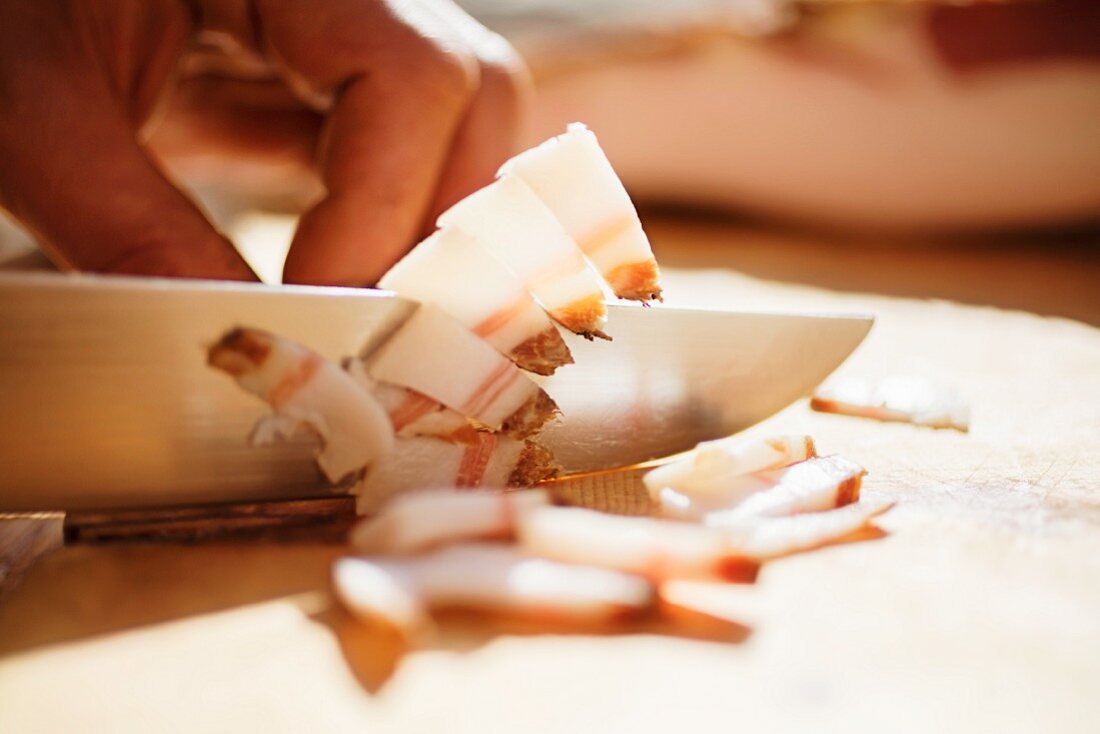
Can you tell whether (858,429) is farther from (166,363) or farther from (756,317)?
(166,363)

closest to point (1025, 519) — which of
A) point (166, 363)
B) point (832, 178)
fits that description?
point (166, 363)

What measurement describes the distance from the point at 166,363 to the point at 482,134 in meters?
0.67

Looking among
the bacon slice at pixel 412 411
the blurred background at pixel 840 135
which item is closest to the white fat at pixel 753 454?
the bacon slice at pixel 412 411

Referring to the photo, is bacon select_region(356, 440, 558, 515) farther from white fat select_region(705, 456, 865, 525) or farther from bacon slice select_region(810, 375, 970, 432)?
bacon slice select_region(810, 375, 970, 432)

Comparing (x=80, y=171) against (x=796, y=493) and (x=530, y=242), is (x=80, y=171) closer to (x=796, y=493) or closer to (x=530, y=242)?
(x=530, y=242)

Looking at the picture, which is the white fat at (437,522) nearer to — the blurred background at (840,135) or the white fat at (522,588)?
the white fat at (522,588)

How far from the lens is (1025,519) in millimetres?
744

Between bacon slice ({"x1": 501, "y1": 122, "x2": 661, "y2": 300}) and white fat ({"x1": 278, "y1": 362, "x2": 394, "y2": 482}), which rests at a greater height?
bacon slice ({"x1": 501, "y1": 122, "x2": 661, "y2": 300})

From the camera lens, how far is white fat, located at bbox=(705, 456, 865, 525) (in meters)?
0.72

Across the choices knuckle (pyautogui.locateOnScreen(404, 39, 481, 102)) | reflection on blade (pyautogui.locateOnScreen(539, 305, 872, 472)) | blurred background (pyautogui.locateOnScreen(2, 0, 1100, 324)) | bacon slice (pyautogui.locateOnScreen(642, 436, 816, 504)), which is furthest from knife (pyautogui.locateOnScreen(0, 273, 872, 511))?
blurred background (pyautogui.locateOnScreen(2, 0, 1100, 324))

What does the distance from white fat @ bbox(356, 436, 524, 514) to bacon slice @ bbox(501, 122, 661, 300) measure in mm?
203

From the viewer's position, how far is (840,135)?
2279 millimetres

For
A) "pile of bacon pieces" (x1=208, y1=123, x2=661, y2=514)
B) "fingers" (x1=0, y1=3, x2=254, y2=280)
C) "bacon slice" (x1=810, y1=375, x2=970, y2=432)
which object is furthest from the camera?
"bacon slice" (x1=810, y1=375, x2=970, y2=432)

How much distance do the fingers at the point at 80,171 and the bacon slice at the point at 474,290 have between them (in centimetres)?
25
